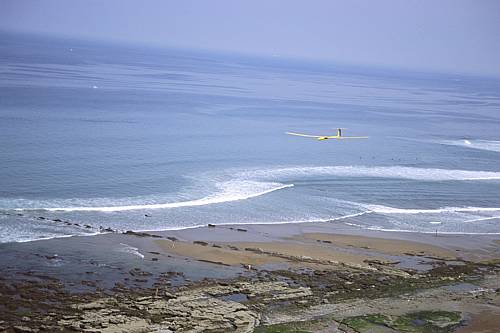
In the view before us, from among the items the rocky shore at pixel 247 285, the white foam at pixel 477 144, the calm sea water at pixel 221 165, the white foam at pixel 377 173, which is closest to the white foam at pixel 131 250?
the rocky shore at pixel 247 285

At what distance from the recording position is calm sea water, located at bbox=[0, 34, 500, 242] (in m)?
43.4

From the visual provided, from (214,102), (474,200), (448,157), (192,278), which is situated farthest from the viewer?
(214,102)

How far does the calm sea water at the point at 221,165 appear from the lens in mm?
43438

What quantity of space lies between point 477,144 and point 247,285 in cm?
5792

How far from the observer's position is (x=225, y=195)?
4809 centimetres

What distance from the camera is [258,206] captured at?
46.2m

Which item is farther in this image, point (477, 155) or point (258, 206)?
point (477, 155)

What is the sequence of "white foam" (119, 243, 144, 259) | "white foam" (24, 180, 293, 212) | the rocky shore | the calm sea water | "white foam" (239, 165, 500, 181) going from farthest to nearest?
"white foam" (239, 165, 500, 181), the calm sea water, "white foam" (24, 180, 293, 212), "white foam" (119, 243, 144, 259), the rocky shore

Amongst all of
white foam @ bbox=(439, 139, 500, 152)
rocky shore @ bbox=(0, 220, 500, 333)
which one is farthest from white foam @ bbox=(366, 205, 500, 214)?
white foam @ bbox=(439, 139, 500, 152)

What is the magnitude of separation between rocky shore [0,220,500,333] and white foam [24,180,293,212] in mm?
5135

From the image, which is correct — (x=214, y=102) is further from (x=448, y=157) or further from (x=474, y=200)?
(x=474, y=200)

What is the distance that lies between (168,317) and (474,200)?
33221 mm

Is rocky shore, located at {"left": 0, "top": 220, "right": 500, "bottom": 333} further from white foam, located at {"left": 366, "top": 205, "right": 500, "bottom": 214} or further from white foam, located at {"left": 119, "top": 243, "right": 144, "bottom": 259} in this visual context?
white foam, located at {"left": 366, "top": 205, "right": 500, "bottom": 214}

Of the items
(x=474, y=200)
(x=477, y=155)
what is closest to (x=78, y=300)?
(x=474, y=200)
